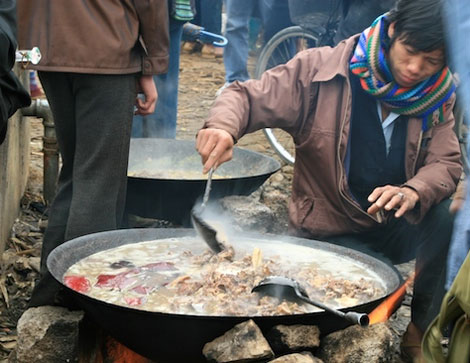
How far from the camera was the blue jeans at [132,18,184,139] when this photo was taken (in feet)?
21.3

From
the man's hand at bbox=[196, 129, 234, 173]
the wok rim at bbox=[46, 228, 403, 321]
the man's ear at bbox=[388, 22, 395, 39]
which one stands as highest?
the man's ear at bbox=[388, 22, 395, 39]

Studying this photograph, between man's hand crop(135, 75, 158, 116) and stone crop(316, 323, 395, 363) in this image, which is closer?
stone crop(316, 323, 395, 363)

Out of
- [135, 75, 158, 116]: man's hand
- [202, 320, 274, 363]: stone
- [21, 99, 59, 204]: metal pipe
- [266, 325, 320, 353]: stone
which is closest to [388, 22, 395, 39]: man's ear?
[135, 75, 158, 116]: man's hand

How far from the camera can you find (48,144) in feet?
18.5

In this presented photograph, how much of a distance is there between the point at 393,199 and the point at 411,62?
2.32 ft

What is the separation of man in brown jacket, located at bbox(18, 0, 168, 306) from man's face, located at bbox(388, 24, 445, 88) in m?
1.16

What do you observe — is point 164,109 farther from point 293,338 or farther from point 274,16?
point 293,338

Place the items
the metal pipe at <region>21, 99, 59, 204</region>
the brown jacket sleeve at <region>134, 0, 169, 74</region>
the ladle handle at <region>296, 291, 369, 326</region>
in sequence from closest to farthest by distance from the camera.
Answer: the ladle handle at <region>296, 291, 369, 326</region> → the brown jacket sleeve at <region>134, 0, 169, 74</region> → the metal pipe at <region>21, 99, 59, 204</region>

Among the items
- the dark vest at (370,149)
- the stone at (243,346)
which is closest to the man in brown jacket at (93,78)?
the dark vest at (370,149)

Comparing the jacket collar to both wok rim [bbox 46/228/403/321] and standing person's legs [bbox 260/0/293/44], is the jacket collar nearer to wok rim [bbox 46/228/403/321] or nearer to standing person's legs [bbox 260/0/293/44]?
wok rim [bbox 46/228/403/321]

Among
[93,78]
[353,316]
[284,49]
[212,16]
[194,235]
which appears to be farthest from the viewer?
[212,16]

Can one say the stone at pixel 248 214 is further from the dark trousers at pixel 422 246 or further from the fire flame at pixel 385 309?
the fire flame at pixel 385 309

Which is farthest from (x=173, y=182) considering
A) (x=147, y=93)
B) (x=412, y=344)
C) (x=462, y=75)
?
(x=462, y=75)

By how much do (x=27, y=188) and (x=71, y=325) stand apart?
319 centimetres
